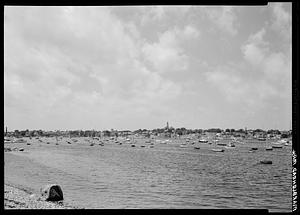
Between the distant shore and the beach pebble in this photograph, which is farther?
the beach pebble

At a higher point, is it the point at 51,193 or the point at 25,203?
the point at 25,203

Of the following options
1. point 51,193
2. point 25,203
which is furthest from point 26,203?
point 51,193

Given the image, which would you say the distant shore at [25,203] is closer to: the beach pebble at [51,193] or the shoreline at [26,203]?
the shoreline at [26,203]

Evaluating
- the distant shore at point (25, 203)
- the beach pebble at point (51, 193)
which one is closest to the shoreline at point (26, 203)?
the distant shore at point (25, 203)

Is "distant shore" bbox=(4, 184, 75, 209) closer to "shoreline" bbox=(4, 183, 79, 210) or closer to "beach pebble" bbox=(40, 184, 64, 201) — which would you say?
"shoreline" bbox=(4, 183, 79, 210)

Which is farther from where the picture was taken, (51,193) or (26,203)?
(51,193)

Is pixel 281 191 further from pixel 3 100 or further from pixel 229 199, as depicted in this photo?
pixel 3 100

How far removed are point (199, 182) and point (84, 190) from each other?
376 inches

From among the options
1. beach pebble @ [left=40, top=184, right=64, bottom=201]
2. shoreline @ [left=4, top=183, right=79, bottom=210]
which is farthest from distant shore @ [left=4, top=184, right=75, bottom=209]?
beach pebble @ [left=40, top=184, right=64, bottom=201]

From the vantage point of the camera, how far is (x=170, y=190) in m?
19.1

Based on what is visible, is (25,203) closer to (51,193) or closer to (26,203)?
(26,203)

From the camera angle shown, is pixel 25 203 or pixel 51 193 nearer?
pixel 25 203
